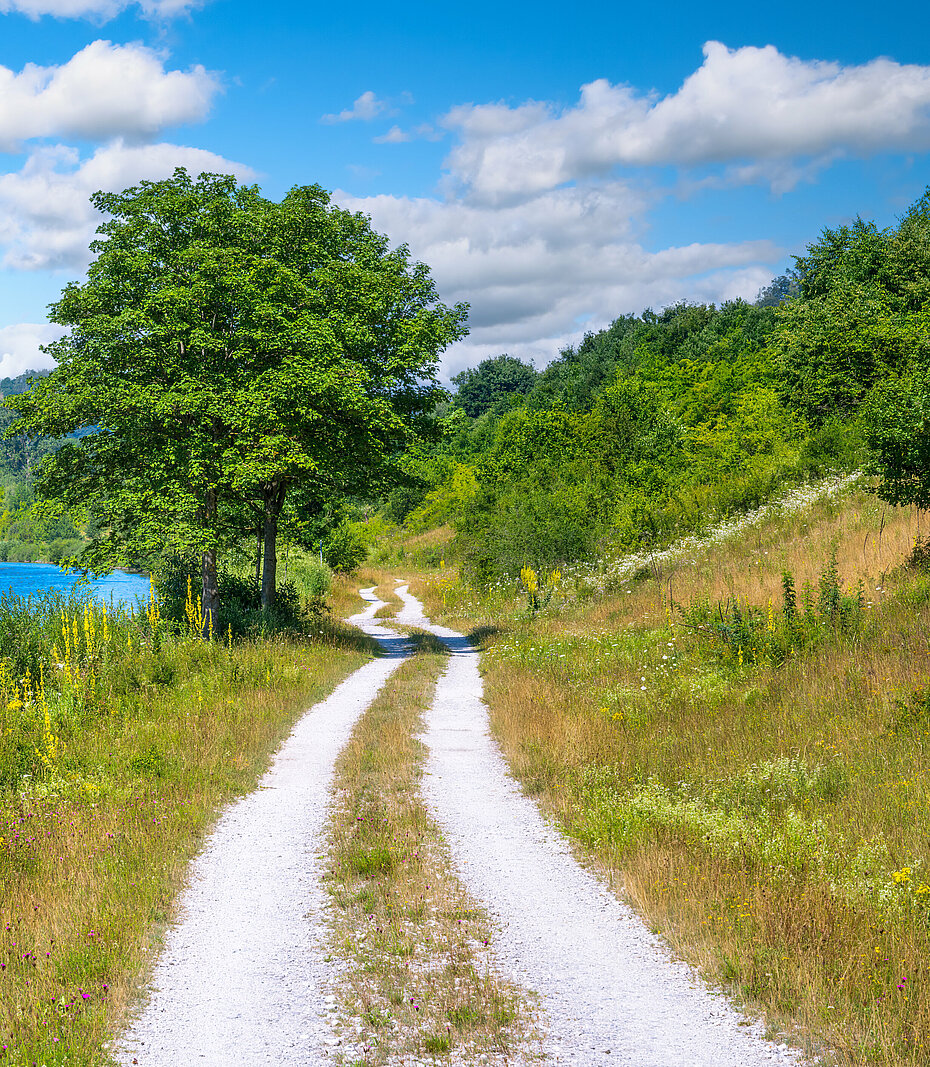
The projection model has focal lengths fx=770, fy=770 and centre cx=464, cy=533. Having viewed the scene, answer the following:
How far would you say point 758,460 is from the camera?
3569cm

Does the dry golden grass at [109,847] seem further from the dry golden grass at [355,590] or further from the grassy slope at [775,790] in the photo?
the dry golden grass at [355,590]

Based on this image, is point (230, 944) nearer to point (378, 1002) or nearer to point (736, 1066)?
point (378, 1002)

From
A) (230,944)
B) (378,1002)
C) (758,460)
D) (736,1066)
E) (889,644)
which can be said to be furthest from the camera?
(758,460)

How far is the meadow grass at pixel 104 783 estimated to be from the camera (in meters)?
5.06

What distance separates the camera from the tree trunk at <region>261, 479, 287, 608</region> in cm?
2253

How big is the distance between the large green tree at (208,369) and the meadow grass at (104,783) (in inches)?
146

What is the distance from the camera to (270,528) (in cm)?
2295

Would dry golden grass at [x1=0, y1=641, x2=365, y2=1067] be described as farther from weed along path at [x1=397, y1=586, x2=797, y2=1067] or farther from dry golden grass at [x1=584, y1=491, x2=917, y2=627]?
dry golden grass at [x1=584, y1=491, x2=917, y2=627]

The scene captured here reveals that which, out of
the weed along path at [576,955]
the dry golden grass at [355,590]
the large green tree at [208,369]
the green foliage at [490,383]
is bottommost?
the dry golden grass at [355,590]

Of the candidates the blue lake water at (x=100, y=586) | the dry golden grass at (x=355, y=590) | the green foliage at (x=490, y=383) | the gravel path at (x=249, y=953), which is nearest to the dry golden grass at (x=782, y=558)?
the gravel path at (x=249, y=953)

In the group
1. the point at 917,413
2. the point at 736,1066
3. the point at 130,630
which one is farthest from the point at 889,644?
the point at 130,630

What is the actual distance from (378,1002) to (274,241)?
63.6 feet

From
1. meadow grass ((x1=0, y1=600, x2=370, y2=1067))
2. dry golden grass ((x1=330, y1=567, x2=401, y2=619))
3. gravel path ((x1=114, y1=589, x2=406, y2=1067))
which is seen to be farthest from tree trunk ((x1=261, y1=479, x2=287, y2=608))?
gravel path ((x1=114, y1=589, x2=406, y2=1067))

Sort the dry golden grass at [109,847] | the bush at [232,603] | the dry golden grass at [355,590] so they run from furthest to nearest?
the dry golden grass at [355,590], the bush at [232,603], the dry golden grass at [109,847]
